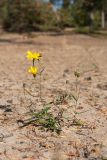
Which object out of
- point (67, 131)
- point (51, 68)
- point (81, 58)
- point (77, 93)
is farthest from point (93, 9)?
point (67, 131)

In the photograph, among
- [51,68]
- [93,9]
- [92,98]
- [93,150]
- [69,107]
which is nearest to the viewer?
Result: [93,150]

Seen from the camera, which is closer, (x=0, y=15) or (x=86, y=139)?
(x=86, y=139)

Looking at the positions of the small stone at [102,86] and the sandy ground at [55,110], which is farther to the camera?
the small stone at [102,86]

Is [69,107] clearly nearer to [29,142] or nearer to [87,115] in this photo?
[87,115]

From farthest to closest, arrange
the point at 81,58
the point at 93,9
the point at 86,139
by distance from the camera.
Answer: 1. the point at 93,9
2. the point at 81,58
3. the point at 86,139

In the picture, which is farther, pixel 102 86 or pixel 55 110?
pixel 102 86

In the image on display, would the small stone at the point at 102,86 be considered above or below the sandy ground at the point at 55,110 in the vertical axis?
below

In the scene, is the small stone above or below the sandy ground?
below

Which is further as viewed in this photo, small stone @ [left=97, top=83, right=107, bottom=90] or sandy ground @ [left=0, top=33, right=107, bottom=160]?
small stone @ [left=97, top=83, right=107, bottom=90]

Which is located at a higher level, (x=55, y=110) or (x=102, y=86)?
Result: (x=55, y=110)
